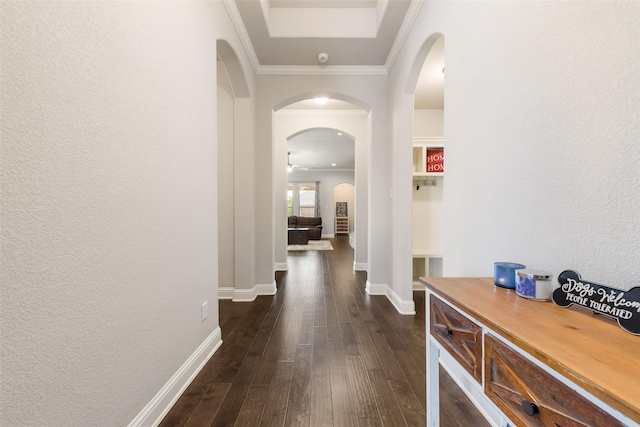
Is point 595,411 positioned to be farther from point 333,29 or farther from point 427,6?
point 333,29

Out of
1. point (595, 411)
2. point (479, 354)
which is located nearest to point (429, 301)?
point (479, 354)

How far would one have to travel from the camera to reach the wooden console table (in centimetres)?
49

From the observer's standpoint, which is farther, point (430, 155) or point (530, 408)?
point (430, 155)

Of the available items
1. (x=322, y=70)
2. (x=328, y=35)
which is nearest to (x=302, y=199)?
(x=322, y=70)

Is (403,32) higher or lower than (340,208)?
higher

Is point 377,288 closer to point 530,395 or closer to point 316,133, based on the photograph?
point 530,395

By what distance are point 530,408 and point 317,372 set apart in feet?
4.63

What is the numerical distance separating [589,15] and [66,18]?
1.76 metres

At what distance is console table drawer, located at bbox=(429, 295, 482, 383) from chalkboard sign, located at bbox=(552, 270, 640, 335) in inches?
11.3

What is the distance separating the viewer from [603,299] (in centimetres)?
73

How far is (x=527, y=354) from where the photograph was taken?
2.10 feet

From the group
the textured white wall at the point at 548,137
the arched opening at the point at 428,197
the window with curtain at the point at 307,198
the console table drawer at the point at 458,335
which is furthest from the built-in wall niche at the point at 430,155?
the window with curtain at the point at 307,198

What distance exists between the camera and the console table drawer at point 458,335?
85 centimetres

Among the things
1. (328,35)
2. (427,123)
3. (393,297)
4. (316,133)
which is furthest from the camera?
(316,133)
